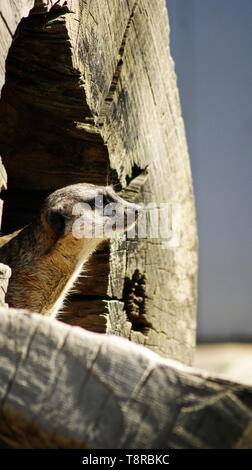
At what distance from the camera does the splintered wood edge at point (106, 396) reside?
1481 mm

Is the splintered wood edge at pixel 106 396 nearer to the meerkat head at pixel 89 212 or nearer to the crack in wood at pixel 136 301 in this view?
the meerkat head at pixel 89 212

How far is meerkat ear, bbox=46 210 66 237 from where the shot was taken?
3.49 meters

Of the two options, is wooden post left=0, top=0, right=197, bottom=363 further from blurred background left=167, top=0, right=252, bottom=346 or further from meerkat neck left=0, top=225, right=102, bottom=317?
blurred background left=167, top=0, right=252, bottom=346

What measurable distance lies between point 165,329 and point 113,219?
2.87ft

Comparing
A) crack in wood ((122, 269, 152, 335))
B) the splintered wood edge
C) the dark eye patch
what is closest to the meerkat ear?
the dark eye patch

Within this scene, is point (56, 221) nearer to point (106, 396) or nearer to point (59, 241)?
point (59, 241)

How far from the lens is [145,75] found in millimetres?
3590

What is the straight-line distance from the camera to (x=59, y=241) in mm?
3566

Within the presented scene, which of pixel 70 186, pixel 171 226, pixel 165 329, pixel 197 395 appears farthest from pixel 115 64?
pixel 197 395

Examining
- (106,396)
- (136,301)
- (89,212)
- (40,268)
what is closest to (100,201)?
(89,212)

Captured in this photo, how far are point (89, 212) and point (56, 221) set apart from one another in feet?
0.51

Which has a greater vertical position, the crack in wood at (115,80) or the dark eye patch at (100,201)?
the crack in wood at (115,80)

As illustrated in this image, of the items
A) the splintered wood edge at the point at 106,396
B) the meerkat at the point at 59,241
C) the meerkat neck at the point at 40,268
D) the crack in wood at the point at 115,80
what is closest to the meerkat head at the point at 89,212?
the meerkat at the point at 59,241

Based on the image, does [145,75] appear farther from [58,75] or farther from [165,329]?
[165,329]
